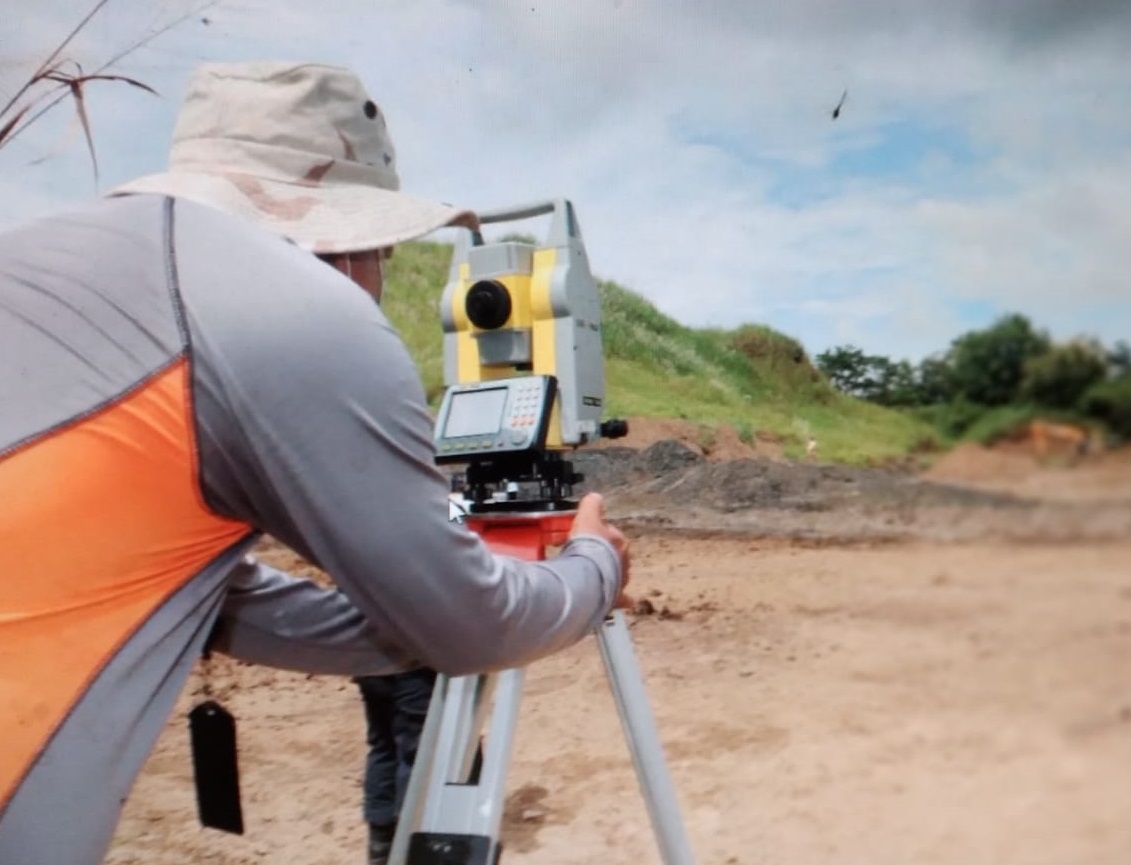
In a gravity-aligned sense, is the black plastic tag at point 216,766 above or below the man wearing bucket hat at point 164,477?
below

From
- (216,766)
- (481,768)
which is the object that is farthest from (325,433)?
(481,768)

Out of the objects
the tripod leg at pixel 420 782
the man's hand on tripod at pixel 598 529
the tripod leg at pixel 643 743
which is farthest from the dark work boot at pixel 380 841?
the man's hand on tripod at pixel 598 529

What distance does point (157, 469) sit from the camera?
1.92 ft

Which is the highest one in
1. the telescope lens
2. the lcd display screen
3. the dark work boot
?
the telescope lens

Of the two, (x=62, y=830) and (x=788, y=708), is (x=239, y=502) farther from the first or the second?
(x=788, y=708)

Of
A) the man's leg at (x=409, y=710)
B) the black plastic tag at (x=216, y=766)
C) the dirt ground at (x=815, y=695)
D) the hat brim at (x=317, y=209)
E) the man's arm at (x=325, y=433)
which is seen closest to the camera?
the man's arm at (x=325, y=433)

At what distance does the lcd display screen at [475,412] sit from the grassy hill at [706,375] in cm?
35

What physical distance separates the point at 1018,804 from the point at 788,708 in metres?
0.55

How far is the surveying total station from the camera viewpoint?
101cm

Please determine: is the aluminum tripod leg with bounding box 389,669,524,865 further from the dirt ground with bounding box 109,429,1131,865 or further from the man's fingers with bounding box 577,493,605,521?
the dirt ground with bounding box 109,429,1131,865

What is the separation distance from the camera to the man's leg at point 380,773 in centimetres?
149

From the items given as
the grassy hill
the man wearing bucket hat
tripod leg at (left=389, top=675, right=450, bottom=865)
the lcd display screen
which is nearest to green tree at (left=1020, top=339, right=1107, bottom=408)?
the grassy hill

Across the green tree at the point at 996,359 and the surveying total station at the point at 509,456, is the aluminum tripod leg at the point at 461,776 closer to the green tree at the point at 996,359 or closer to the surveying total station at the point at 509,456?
the surveying total station at the point at 509,456

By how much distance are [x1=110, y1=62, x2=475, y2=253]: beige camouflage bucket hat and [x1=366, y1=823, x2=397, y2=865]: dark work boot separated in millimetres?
1006
